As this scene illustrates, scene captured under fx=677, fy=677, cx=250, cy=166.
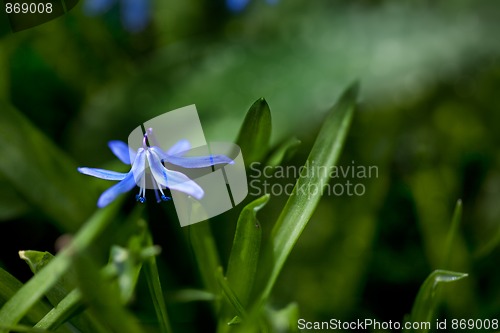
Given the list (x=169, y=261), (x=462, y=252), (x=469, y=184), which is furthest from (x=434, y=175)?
(x=169, y=261)

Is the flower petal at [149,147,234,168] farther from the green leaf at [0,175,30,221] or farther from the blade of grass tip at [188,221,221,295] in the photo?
A: the green leaf at [0,175,30,221]

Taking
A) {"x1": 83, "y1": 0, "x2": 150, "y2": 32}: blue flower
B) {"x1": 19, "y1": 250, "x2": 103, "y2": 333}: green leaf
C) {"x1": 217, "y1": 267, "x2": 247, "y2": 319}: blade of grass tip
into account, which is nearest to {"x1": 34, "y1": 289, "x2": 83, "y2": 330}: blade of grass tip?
{"x1": 19, "y1": 250, "x2": 103, "y2": 333}: green leaf

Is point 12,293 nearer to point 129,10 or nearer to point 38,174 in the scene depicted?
point 38,174

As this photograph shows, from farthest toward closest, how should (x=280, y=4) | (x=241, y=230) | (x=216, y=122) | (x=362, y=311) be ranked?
(x=280, y=4) < (x=216, y=122) < (x=362, y=311) < (x=241, y=230)

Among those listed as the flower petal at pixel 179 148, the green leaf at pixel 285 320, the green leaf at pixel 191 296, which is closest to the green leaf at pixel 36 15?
the flower petal at pixel 179 148

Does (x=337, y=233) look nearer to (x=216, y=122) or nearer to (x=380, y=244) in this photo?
(x=380, y=244)

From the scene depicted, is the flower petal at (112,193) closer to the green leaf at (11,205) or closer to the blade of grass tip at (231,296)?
the blade of grass tip at (231,296)
